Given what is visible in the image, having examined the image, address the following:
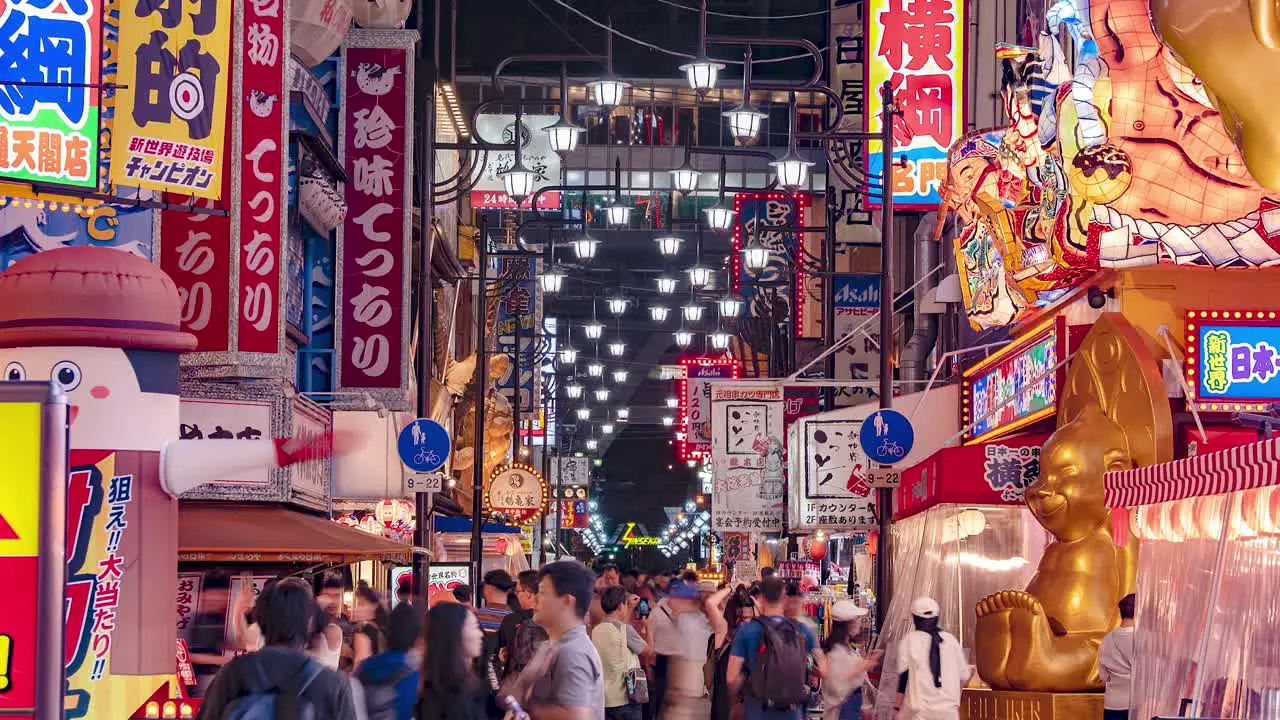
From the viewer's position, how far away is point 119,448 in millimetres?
10070

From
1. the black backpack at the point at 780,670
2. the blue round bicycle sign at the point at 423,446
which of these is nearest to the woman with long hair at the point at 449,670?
the black backpack at the point at 780,670

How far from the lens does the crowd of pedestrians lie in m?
7.12

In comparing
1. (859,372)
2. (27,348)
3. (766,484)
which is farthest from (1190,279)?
(859,372)

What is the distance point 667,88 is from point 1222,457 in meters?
39.8

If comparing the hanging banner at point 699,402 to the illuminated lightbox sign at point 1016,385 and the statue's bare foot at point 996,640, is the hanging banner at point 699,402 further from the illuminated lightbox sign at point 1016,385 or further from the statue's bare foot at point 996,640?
the statue's bare foot at point 996,640

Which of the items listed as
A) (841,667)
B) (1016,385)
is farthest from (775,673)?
(1016,385)

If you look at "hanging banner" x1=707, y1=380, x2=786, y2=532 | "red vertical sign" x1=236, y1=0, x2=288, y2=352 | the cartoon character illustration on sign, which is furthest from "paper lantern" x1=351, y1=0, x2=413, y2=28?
the cartoon character illustration on sign

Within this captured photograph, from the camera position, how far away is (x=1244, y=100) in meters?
6.47

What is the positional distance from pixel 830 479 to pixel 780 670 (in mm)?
13707

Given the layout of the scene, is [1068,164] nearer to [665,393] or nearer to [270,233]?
[270,233]

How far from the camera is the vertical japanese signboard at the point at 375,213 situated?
22625 mm

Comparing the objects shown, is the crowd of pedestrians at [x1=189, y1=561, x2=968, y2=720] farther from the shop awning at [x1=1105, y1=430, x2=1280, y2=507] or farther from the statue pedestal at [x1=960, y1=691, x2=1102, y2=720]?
the shop awning at [x1=1105, y1=430, x2=1280, y2=507]

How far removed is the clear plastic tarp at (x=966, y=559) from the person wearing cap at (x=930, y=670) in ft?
13.4

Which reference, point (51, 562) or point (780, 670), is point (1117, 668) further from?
point (51, 562)
